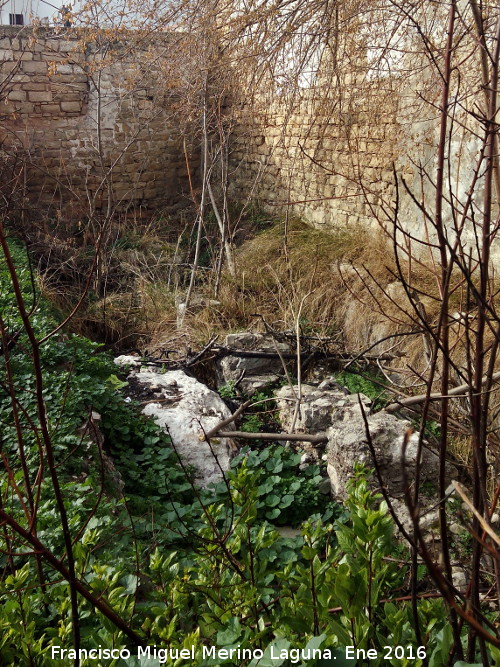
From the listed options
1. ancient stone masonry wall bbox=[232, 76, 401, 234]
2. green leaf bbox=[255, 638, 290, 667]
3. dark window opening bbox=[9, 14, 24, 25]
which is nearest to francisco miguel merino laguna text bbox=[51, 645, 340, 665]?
green leaf bbox=[255, 638, 290, 667]

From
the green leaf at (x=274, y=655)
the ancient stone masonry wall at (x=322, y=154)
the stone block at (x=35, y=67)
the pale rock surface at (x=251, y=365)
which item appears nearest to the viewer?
the green leaf at (x=274, y=655)

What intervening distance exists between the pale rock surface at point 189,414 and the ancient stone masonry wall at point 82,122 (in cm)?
426

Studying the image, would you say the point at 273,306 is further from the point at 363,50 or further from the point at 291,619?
the point at 291,619

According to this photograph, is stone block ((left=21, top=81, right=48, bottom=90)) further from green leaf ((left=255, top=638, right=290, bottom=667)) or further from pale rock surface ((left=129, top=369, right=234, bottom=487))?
green leaf ((left=255, top=638, right=290, bottom=667))

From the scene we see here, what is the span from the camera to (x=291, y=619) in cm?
136

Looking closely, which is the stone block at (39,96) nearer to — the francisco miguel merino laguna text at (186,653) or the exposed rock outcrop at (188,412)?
the exposed rock outcrop at (188,412)

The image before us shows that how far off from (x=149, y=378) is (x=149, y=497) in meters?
1.76

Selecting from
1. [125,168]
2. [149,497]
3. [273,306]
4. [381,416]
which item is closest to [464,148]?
[273,306]

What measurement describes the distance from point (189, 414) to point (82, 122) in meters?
6.63

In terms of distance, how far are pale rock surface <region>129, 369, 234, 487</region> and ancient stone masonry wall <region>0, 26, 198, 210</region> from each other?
426cm

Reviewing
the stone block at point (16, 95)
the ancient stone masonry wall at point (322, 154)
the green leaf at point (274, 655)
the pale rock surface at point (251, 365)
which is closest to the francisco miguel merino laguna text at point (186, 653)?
the green leaf at point (274, 655)

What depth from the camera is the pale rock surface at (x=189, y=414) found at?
14.0 ft

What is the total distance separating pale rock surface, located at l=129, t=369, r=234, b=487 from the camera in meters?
4.28

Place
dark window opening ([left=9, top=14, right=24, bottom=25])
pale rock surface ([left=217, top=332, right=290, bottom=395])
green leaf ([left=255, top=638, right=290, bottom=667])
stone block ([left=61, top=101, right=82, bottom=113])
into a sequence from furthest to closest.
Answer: dark window opening ([left=9, top=14, right=24, bottom=25]) → stone block ([left=61, top=101, right=82, bottom=113]) → pale rock surface ([left=217, top=332, right=290, bottom=395]) → green leaf ([left=255, top=638, right=290, bottom=667])
